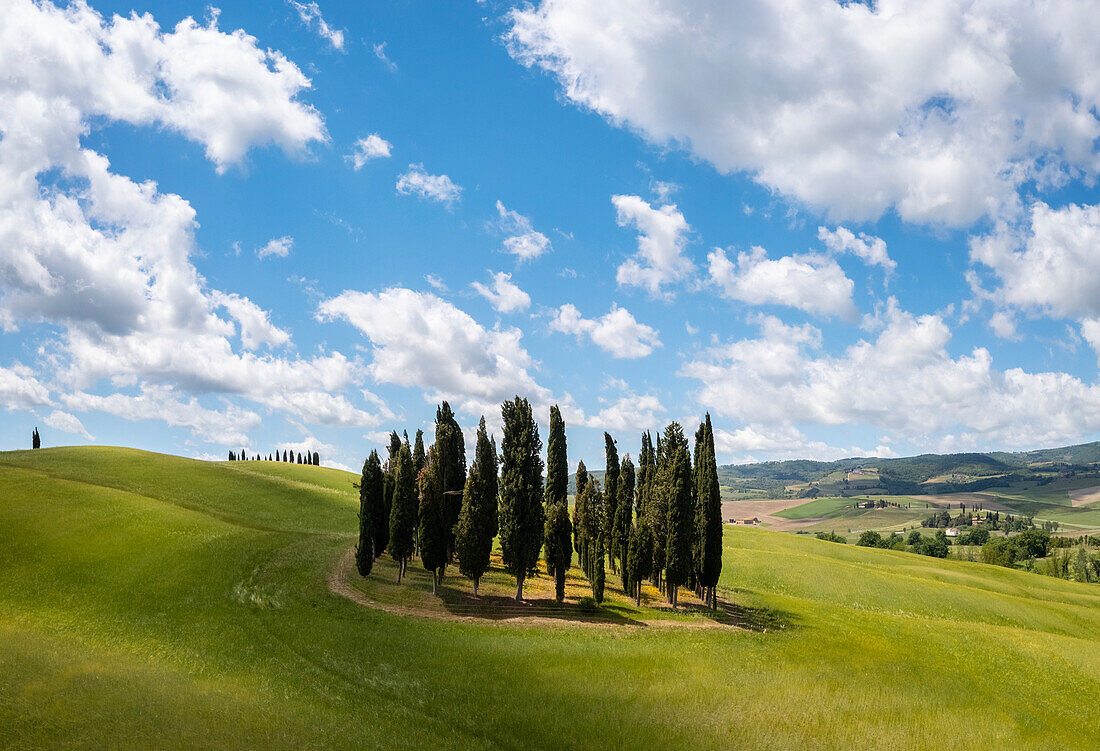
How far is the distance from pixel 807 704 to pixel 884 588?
174ft

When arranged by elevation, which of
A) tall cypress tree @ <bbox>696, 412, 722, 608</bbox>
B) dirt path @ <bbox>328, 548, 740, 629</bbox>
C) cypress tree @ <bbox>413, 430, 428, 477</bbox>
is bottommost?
dirt path @ <bbox>328, 548, 740, 629</bbox>

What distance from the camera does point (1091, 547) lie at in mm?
198000

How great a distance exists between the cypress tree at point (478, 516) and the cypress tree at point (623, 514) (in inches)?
668

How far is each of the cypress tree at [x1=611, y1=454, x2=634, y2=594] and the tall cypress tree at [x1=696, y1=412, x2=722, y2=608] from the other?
830 cm

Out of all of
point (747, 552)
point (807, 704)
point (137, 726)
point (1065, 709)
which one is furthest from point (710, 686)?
point (747, 552)

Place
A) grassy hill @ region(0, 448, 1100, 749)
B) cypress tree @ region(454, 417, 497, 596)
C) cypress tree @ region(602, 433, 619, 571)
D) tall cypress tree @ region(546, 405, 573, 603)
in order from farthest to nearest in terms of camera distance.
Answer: cypress tree @ region(602, 433, 619, 571) → tall cypress tree @ region(546, 405, 573, 603) → cypress tree @ region(454, 417, 497, 596) → grassy hill @ region(0, 448, 1100, 749)

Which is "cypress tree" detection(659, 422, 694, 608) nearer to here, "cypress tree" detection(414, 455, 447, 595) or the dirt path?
the dirt path

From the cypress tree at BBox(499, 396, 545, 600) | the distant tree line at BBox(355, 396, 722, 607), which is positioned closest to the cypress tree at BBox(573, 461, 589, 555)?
the distant tree line at BBox(355, 396, 722, 607)

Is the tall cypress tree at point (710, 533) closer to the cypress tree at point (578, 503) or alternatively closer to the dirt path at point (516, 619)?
the dirt path at point (516, 619)

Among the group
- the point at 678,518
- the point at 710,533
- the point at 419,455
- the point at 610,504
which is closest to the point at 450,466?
the point at 419,455

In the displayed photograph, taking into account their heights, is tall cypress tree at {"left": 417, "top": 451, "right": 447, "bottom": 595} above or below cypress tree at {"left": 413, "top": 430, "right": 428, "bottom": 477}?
below

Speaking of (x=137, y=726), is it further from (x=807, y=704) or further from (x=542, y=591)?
(x=542, y=591)

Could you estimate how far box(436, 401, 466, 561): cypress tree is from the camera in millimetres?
60059

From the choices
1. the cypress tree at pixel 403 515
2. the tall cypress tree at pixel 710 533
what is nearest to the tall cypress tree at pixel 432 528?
the cypress tree at pixel 403 515
